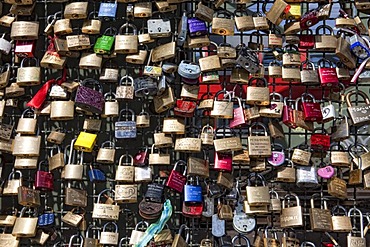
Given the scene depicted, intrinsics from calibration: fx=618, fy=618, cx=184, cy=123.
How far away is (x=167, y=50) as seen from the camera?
2.92 meters

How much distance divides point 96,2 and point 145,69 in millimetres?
465

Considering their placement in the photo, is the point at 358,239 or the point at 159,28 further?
the point at 159,28

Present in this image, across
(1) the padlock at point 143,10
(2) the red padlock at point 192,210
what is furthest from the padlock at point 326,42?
(2) the red padlock at point 192,210

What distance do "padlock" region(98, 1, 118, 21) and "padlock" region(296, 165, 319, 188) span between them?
1.15m

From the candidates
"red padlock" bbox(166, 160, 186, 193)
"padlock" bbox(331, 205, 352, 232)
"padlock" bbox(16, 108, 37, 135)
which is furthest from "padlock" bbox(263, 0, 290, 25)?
"padlock" bbox(16, 108, 37, 135)

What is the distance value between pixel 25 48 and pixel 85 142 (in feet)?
1.81

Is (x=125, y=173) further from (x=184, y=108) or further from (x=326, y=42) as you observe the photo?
(x=326, y=42)

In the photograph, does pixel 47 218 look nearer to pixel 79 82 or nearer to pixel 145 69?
pixel 79 82

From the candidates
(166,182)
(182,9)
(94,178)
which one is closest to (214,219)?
A: (166,182)

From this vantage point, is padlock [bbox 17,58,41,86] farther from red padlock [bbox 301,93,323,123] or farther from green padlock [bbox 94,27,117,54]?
red padlock [bbox 301,93,323,123]

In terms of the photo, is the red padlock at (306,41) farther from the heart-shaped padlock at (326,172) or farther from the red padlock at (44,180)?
the red padlock at (44,180)

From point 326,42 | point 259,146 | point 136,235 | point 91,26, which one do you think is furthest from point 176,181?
point 326,42

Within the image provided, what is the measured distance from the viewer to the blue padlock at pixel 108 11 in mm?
2947

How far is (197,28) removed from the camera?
9.62 ft
